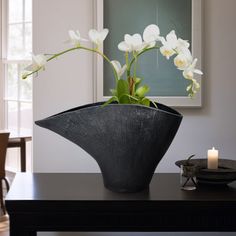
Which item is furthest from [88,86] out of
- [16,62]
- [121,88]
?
[16,62]

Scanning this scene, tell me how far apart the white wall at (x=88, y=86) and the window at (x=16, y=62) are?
2176mm

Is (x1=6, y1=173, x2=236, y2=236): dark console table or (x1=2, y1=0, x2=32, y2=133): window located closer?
(x1=6, y1=173, x2=236, y2=236): dark console table

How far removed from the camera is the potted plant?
1.65 m

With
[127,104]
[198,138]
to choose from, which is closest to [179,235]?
[198,138]

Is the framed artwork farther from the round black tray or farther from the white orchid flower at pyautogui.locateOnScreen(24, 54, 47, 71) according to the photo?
the white orchid flower at pyautogui.locateOnScreen(24, 54, 47, 71)

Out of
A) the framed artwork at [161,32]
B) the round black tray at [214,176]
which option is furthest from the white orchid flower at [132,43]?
the framed artwork at [161,32]

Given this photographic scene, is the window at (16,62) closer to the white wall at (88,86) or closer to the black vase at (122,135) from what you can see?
the white wall at (88,86)

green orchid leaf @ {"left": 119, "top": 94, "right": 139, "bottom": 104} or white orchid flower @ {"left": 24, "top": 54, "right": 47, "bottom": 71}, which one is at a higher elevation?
white orchid flower @ {"left": 24, "top": 54, "right": 47, "bottom": 71}

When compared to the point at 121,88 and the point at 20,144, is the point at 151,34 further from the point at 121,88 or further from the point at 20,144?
the point at 20,144

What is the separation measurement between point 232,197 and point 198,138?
0.79 meters

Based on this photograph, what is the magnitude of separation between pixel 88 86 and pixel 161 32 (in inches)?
17.0

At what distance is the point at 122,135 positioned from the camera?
5.45 feet

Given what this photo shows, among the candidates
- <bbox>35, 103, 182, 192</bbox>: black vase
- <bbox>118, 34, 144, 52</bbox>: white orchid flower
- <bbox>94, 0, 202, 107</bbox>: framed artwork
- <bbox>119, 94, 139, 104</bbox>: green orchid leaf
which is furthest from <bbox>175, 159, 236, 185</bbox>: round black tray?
<bbox>94, 0, 202, 107</bbox>: framed artwork

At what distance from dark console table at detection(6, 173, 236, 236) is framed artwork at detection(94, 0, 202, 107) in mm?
803
